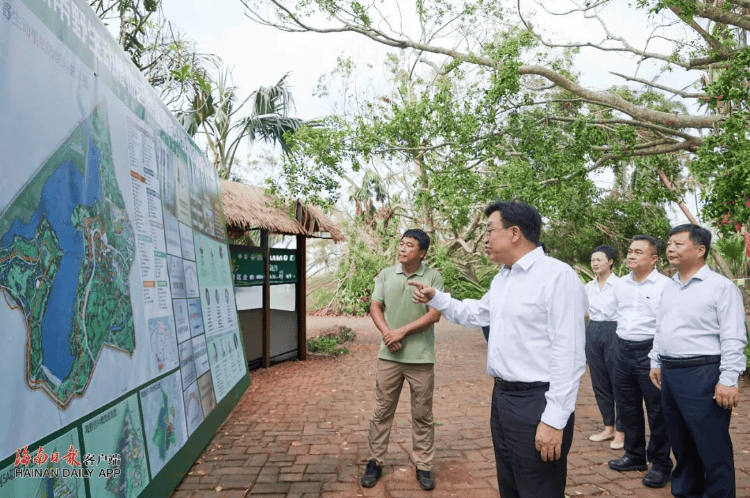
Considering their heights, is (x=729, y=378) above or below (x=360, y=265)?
below

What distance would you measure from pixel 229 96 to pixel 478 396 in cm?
1118

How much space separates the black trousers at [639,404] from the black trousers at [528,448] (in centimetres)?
200

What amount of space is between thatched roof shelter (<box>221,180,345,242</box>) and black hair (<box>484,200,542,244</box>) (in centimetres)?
563

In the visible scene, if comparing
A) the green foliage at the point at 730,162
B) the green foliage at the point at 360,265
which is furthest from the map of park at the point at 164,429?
the green foliage at the point at 360,265

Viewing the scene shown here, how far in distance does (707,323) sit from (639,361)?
1.04 m

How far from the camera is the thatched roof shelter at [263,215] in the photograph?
7777 mm

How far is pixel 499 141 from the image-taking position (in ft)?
27.9

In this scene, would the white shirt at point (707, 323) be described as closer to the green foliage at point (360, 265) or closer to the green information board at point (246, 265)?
the green information board at point (246, 265)

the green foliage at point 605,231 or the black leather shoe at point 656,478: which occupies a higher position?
the green foliage at point 605,231

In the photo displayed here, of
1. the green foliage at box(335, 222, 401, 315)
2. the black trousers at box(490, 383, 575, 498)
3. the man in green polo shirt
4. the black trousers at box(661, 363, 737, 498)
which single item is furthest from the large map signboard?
the green foliage at box(335, 222, 401, 315)

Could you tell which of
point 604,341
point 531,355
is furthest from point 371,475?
point 604,341

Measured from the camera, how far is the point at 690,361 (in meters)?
3.15

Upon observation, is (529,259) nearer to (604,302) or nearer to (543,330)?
(543,330)

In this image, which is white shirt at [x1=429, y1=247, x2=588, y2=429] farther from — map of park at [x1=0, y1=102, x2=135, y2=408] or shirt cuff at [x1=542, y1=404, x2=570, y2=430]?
map of park at [x1=0, y1=102, x2=135, y2=408]
